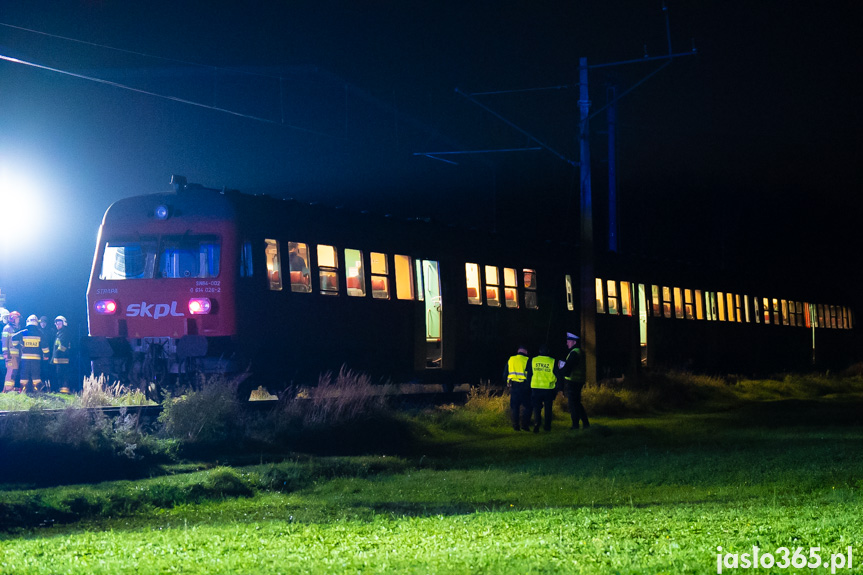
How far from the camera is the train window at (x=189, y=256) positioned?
56.5 ft

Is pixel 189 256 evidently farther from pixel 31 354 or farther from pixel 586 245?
pixel 586 245

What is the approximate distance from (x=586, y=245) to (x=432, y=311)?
3.53 metres

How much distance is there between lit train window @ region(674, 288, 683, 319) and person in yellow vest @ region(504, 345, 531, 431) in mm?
14456

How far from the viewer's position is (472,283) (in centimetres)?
2277

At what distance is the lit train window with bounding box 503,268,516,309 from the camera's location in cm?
2402

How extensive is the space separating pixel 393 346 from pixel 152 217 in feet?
17.7

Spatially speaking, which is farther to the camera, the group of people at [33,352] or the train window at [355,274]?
the group of people at [33,352]

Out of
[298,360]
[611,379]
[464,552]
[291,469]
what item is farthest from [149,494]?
[611,379]

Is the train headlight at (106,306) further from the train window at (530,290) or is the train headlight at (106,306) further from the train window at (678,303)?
the train window at (678,303)

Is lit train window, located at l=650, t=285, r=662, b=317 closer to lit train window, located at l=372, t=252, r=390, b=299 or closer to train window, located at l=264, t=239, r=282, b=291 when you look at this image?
lit train window, located at l=372, t=252, r=390, b=299

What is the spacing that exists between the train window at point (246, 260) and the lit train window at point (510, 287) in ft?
26.2

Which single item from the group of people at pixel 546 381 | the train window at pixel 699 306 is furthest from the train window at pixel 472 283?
the train window at pixel 699 306

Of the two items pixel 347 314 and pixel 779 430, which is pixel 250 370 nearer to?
pixel 347 314

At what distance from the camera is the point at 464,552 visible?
23.7 feet
